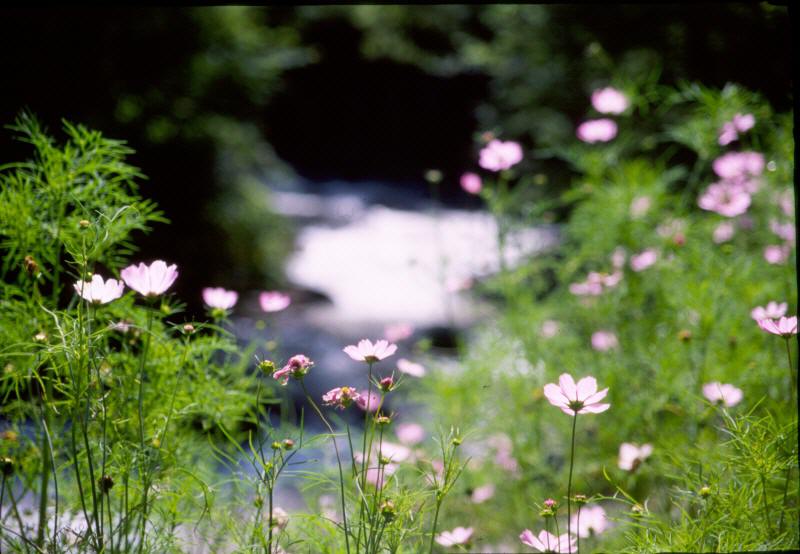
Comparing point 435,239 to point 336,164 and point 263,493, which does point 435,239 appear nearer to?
point 336,164

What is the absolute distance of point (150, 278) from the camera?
2.17 feet

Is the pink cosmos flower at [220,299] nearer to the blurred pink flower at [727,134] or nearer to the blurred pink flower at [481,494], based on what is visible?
the blurred pink flower at [481,494]

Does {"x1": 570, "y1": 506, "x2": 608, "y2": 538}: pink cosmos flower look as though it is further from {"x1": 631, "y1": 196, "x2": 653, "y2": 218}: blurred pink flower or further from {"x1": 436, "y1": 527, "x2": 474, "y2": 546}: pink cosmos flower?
{"x1": 631, "y1": 196, "x2": 653, "y2": 218}: blurred pink flower

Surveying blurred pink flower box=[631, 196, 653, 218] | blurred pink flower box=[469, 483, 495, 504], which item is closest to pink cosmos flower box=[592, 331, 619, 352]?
blurred pink flower box=[631, 196, 653, 218]

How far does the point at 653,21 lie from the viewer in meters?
3.12

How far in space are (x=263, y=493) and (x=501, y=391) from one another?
3.03 feet

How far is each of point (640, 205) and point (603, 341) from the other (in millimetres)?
329

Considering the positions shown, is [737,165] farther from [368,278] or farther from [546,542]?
[368,278]

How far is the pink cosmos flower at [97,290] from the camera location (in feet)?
2.12

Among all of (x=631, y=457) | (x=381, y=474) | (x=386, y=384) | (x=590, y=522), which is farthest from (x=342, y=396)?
(x=631, y=457)

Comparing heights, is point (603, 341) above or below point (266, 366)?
above

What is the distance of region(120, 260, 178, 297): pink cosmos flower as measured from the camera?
2.15 feet

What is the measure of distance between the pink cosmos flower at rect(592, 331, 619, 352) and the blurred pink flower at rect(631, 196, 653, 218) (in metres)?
0.26

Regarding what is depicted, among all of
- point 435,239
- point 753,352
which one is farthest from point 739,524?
point 435,239
